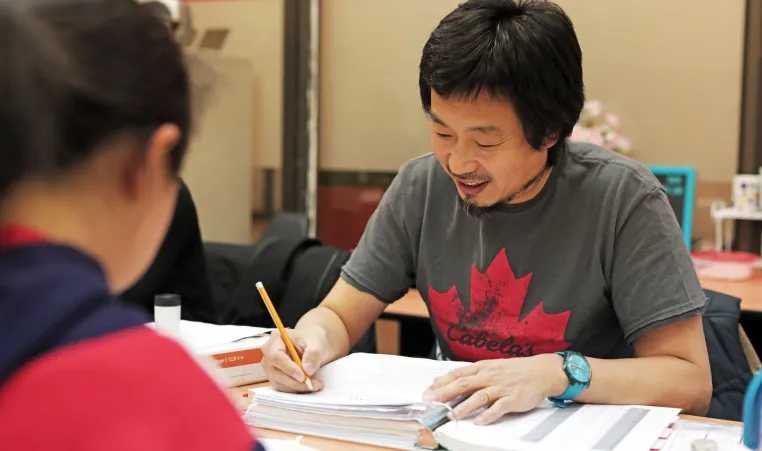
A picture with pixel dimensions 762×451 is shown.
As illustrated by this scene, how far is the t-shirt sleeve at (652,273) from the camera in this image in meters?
1.34

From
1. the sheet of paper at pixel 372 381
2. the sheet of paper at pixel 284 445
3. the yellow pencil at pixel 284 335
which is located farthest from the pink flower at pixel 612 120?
the sheet of paper at pixel 284 445

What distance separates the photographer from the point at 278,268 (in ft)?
7.02

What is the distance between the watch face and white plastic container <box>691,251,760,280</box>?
159cm

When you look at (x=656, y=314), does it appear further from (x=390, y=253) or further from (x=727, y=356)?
(x=390, y=253)

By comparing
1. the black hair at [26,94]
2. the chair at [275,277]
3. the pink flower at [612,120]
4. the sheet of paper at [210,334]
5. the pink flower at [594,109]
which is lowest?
the chair at [275,277]

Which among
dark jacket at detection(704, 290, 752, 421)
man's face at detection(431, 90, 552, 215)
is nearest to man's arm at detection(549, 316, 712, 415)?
dark jacket at detection(704, 290, 752, 421)

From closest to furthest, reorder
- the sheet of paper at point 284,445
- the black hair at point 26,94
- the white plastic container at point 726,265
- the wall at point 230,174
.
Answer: the black hair at point 26,94, the sheet of paper at point 284,445, the white plastic container at point 726,265, the wall at point 230,174

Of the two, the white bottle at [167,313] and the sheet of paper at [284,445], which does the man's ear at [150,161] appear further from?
the white bottle at [167,313]

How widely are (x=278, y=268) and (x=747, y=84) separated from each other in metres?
1.97

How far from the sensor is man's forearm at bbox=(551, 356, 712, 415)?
1223mm

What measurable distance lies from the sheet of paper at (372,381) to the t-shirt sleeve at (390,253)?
228mm

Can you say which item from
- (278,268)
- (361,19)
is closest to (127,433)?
(278,268)

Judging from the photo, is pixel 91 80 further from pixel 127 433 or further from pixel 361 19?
pixel 361 19

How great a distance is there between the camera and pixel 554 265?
147 cm
